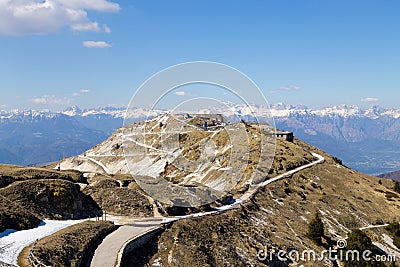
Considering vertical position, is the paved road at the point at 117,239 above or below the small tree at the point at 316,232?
above

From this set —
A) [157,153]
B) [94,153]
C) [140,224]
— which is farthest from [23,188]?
[94,153]

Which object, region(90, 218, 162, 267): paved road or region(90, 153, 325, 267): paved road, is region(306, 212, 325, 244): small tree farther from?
region(90, 218, 162, 267): paved road

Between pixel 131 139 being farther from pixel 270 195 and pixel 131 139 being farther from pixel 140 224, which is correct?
pixel 140 224

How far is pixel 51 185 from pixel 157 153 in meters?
87.0

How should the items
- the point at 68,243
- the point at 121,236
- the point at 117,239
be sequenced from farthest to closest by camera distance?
the point at 121,236, the point at 117,239, the point at 68,243

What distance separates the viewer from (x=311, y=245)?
5753cm

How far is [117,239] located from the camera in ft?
134

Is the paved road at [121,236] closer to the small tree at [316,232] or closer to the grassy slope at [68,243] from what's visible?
the grassy slope at [68,243]

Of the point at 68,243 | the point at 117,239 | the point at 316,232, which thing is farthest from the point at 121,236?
the point at 316,232

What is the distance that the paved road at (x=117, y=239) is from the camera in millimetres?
35156

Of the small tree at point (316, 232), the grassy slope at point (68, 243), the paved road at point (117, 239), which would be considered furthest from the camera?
the small tree at point (316, 232)

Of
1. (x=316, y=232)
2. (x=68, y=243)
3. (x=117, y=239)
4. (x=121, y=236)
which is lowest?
(x=316, y=232)

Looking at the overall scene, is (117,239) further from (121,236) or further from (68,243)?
(68,243)

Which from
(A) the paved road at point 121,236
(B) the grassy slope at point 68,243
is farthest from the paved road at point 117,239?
(B) the grassy slope at point 68,243
